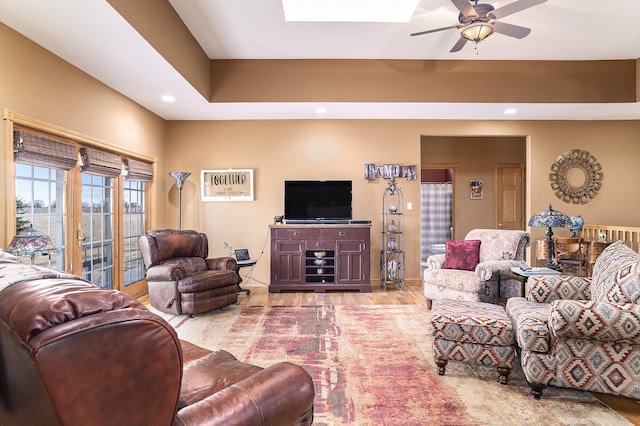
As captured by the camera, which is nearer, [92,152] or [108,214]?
[92,152]

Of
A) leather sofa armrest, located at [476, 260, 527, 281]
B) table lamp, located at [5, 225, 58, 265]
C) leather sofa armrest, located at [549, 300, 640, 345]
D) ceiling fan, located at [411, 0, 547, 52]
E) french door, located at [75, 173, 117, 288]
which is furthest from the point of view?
french door, located at [75, 173, 117, 288]

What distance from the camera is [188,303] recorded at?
4.03 meters

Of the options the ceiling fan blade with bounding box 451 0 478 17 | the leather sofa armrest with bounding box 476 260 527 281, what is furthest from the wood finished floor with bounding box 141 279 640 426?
the ceiling fan blade with bounding box 451 0 478 17

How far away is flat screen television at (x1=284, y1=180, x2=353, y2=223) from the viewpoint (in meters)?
5.60

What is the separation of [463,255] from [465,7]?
2.66 m

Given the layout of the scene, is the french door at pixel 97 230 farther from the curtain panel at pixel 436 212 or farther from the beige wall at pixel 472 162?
the curtain panel at pixel 436 212

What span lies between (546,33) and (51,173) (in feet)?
17.6

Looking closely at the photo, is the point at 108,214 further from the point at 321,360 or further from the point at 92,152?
the point at 321,360

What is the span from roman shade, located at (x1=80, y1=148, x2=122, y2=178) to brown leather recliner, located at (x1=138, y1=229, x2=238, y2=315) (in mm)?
844

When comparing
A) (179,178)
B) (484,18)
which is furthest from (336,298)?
(484,18)

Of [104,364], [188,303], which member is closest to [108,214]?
[188,303]

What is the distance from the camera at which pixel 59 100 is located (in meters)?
3.38

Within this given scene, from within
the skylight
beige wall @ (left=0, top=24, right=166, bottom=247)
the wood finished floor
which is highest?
the skylight

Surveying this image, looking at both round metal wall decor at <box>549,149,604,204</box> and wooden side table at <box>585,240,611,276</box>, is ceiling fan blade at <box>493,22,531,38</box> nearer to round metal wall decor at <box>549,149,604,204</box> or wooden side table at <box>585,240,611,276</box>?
round metal wall decor at <box>549,149,604,204</box>
